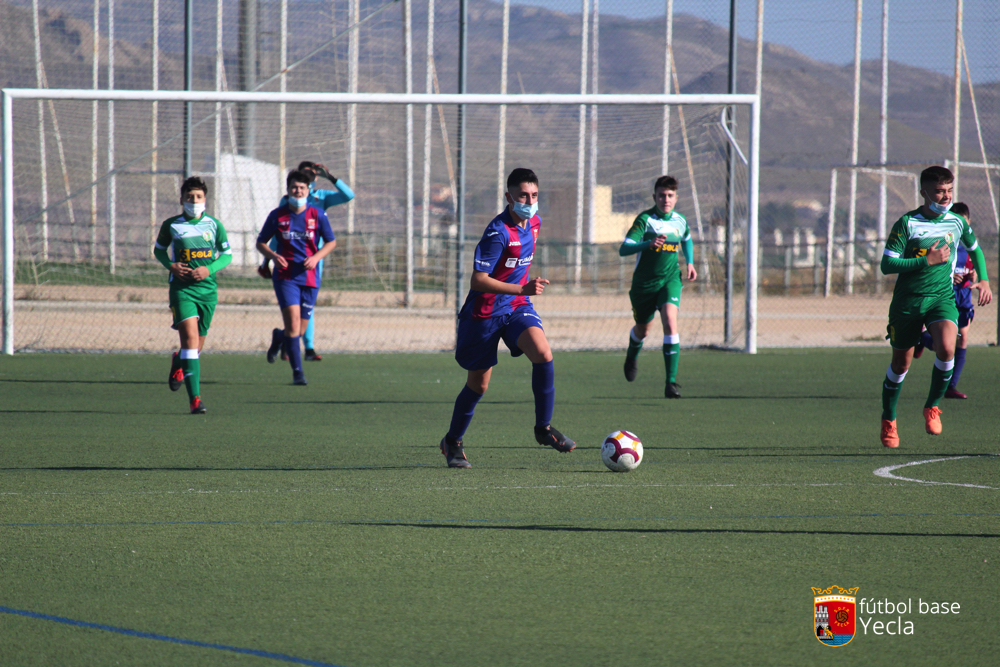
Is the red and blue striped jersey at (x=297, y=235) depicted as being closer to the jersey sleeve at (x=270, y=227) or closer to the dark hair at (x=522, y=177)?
the jersey sleeve at (x=270, y=227)

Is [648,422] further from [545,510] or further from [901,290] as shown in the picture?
[545,510]

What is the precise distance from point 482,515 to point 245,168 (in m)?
14.7

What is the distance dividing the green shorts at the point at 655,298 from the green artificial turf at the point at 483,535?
1535 millimetres

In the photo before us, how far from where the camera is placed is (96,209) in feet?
77.1

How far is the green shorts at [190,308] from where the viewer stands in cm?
870

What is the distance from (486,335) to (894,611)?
3133 mm

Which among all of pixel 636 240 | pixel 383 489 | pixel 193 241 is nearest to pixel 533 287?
pixel 383 489

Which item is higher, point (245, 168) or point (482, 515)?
point (245, 168)

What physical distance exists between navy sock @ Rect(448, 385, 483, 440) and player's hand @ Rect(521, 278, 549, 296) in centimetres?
72

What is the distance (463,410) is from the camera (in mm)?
6336

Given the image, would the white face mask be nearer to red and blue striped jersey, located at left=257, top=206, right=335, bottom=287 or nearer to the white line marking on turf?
red and blue striped jersey, located at left=257, top=206, right=335, bottom=287

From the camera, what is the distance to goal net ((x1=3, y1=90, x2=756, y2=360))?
50.5ft

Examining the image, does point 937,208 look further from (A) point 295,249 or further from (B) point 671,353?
(A) point 295,249

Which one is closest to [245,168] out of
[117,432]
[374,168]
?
[374,168]
